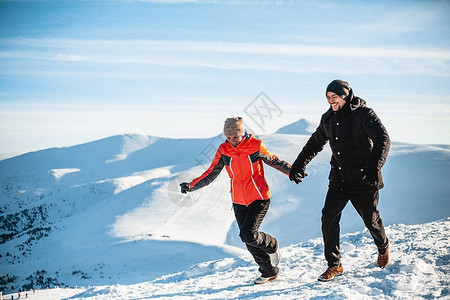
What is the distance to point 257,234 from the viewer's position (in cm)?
513

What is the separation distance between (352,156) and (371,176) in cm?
42

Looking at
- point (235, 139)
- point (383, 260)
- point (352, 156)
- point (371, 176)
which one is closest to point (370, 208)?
point (371, 176)

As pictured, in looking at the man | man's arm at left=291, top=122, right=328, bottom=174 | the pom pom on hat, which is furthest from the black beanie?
the pom pom on hat

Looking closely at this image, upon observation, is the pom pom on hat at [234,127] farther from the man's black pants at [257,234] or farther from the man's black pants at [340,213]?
the man's black pants at [340,213]

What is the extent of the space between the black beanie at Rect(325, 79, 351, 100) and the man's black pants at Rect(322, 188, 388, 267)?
123 centimetres

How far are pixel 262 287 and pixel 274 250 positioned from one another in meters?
0.53

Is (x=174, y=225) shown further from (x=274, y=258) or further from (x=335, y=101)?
(x=335, y=101)

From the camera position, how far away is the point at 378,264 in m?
5.24

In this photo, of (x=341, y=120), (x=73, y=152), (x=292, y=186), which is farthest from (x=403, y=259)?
(x=73, y=152)

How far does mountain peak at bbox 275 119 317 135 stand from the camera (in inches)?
3863

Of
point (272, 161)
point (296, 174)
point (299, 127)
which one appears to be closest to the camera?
point (296, 174)

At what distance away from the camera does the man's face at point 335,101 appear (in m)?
→ 4.61

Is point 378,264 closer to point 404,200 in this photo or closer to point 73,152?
point 404,200

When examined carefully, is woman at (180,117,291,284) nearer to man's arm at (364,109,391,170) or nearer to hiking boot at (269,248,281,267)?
hiking boot at (269,248,281,267)
